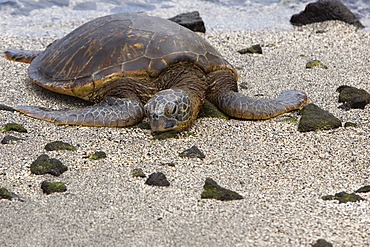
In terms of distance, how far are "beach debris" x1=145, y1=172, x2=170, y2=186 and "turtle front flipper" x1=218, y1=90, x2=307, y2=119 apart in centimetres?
162

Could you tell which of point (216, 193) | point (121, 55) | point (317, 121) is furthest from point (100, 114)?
point (317, 121)

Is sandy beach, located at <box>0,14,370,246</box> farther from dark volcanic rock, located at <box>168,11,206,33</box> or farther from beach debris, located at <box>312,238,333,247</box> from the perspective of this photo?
dark volcanic rock, located at <box>168,11,206,33</box>

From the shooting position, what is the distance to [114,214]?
2955mm

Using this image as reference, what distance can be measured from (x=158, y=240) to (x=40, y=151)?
159 cm

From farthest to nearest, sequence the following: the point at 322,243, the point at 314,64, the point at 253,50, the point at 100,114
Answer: the point at 253,50 → the point at 314,64 → the point at 100,114 → the point at 322,243

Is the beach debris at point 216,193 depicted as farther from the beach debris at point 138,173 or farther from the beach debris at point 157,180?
the beach debris at point 138,173

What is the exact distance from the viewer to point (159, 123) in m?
4.31

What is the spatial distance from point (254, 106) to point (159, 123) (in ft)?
3.36

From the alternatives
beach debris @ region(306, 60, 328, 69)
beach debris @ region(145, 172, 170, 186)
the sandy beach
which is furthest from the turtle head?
beach debris @ region(306, 60, 328, 69)

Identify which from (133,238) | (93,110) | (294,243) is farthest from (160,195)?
(93,110)

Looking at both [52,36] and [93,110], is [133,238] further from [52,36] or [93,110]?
[52,36]

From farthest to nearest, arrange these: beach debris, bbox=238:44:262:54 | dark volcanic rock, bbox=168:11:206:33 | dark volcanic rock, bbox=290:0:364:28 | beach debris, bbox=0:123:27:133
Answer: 1. dark volcanic rock, bbox=290:0:364:28
2. dark volcanic rock, bbox=168:11:206:33
3. beach debris, bbox=238:44:262:54
4. beach debris, bbox=0:123:27:133

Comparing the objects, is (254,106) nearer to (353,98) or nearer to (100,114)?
(353,98)

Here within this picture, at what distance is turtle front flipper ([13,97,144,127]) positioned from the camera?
4.50 meters
